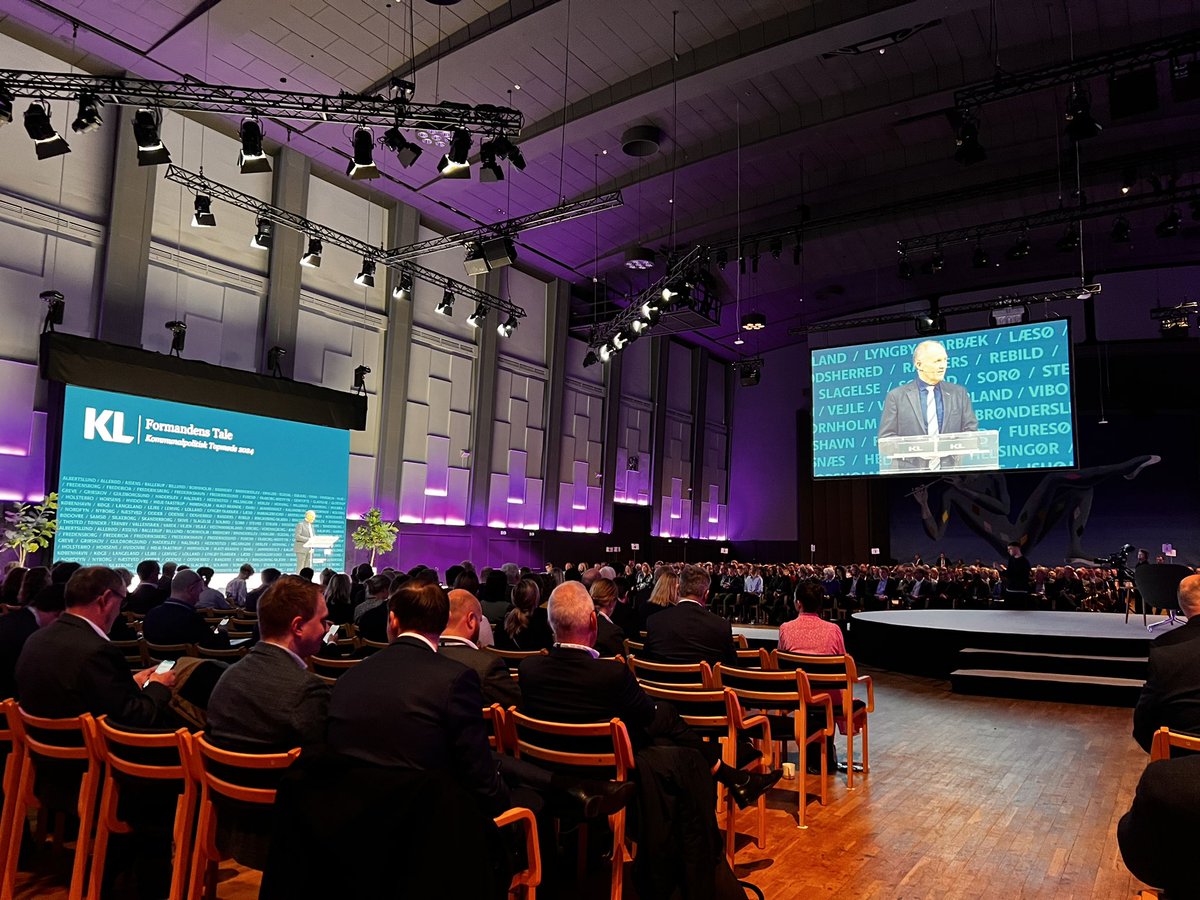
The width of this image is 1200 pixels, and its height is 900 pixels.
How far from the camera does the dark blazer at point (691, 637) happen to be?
4.41 m

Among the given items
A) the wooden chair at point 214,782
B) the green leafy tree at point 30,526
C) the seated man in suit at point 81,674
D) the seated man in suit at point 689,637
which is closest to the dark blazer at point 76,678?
the seated man in suit at point 81,674

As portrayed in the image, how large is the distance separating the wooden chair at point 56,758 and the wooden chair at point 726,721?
7.11 ft

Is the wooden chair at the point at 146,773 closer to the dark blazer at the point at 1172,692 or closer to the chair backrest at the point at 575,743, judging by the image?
the chair backrest at the point at 575,743

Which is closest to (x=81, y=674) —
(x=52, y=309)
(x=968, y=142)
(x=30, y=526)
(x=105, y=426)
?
(x=30, y=526)

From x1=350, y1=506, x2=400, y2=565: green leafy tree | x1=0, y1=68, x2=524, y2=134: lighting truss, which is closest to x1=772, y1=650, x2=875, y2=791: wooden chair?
x1=0, y1=68, x2=524, y2=134: lighting truss

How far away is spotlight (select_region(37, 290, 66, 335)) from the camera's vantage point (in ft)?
32.5

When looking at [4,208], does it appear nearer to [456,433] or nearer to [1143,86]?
[456,433]

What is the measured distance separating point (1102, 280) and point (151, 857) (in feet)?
73.5

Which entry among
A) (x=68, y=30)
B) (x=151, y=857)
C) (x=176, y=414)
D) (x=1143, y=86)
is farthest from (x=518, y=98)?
(x=151, y=857)

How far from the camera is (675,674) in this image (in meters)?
4.23

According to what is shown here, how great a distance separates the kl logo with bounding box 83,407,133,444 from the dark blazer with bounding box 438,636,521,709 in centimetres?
906

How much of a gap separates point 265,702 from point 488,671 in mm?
1000

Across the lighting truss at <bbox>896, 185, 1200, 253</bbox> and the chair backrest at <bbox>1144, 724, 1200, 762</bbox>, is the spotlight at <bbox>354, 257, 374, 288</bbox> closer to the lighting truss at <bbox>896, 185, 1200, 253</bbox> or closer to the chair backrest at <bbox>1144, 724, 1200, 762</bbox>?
the lighting truss at <bbox>896, 185, 1200, 253</bbox>

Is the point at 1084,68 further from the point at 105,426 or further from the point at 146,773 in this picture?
the point at 105,426
